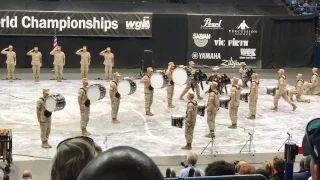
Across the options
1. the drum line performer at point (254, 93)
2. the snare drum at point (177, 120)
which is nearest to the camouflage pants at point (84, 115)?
the snare drum at point (177, 120)

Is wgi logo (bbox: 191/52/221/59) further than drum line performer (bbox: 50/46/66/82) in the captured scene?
Yes

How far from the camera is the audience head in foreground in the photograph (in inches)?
70.8

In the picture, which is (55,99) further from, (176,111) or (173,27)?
(173,27)

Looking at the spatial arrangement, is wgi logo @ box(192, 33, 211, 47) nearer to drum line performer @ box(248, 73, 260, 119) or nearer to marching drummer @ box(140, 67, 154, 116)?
drum line performer @ box(248, 73, 260, 119)

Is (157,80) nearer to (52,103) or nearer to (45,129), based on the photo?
(52,103)

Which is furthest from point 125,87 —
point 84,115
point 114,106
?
point 84,115

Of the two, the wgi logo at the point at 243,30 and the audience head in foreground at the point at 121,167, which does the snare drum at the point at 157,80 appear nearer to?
the wgi logo at the point at 243,30

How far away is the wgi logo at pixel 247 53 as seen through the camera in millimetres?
30047

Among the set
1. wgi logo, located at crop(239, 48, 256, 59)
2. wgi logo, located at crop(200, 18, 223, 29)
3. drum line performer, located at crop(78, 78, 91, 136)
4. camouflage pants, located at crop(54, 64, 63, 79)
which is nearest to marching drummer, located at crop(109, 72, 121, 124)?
drum line performer, located at crop(78, 78, 91, 136)

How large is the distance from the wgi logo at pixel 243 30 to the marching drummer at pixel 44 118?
16.8m

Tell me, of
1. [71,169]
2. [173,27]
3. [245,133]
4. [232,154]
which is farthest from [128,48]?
[71,169]

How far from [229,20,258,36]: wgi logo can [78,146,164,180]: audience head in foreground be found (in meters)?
28.5

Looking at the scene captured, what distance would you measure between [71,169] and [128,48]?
1066 inches

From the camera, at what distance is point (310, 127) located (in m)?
2.21
